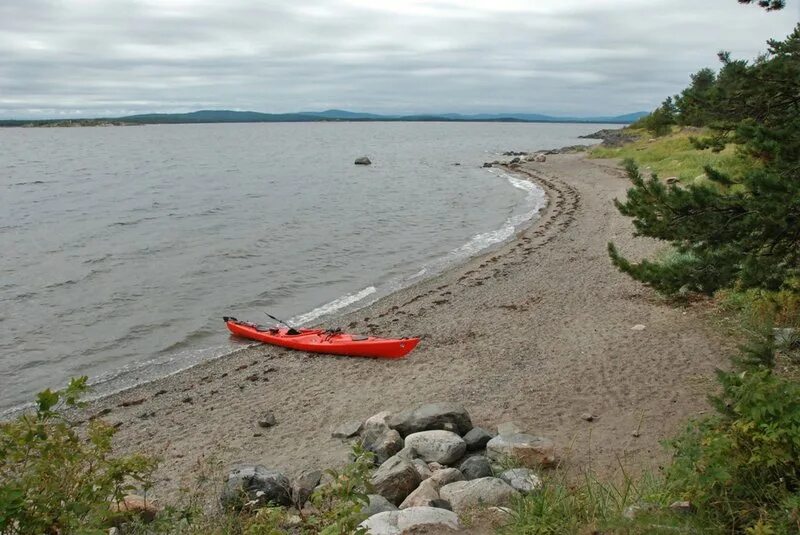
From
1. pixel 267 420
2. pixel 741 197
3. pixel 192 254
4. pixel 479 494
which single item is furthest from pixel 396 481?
pixel 192 254

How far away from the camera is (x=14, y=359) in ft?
43.5

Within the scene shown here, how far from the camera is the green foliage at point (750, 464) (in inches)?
157

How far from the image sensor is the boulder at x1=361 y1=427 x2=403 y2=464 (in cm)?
737

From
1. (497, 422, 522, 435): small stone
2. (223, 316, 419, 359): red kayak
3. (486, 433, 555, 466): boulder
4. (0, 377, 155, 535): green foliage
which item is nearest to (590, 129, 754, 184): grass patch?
(223, 316, 419, 359): red kayak

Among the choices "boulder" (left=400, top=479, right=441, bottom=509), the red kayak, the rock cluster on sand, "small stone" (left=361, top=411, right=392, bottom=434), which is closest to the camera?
the rock cluster on sand

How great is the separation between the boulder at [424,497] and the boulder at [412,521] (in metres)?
0.43

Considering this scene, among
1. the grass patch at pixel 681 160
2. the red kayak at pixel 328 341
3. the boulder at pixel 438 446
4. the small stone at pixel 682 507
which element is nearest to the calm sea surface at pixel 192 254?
the red kayak at pixel 328 341

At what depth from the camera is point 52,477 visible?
12.6 ft

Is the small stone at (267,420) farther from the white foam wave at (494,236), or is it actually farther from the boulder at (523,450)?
the white foam wave at (494,236)

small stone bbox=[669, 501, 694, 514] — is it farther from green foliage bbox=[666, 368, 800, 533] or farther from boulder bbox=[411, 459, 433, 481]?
boulder bbox=[411, 459, 433, 481]

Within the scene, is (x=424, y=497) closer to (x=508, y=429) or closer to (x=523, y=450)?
(x=523, y=450)

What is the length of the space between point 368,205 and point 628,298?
2282 centimetres

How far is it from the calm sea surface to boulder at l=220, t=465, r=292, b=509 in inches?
257

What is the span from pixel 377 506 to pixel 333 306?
11.4 m
